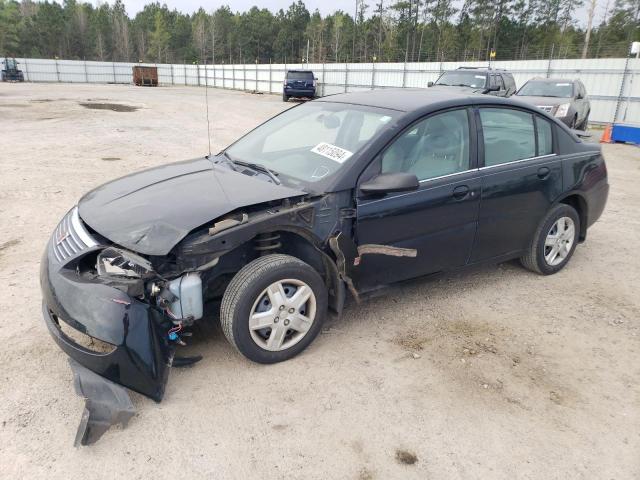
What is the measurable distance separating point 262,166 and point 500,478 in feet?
8.27

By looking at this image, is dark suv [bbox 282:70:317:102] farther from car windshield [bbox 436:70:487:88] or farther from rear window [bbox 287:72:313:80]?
car windshield [bbox 436:70:487:88]

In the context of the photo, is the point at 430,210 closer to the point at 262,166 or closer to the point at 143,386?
the point at 262,166

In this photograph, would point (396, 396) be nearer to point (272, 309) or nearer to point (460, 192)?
point (272, 309)

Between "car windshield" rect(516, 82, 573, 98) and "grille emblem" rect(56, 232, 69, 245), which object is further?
"car windshield" rect(516, 82, 573, 98)

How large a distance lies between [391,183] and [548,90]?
12314 millimetres

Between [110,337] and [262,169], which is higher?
[262,169]

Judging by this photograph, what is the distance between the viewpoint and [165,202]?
306 cm

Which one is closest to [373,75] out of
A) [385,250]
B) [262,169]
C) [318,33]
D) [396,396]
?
[262,169]

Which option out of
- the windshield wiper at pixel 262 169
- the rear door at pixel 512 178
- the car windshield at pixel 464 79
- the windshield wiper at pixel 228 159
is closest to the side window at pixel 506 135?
the rear door at pixel 512 178

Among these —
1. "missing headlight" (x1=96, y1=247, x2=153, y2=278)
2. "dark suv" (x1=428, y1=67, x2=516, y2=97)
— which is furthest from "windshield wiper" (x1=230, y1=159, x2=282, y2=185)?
"dark suv" (x1=428, y1=67, x2=516, y2=97)

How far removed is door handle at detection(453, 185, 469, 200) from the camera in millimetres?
3644

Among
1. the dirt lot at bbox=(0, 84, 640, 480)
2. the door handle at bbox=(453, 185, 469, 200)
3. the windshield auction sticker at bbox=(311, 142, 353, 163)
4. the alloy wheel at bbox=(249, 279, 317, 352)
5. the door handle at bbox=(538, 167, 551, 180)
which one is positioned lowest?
the dirt lot at bbox=(0, 84, 640, 480)

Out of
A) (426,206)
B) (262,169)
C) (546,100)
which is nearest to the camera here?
(426,206)

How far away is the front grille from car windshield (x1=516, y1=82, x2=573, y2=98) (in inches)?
515
